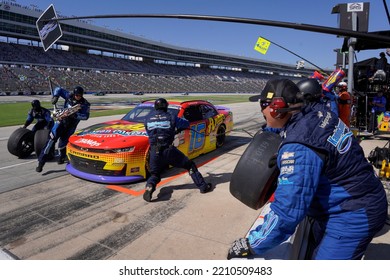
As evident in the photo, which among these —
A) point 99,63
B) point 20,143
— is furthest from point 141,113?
Result: point 99,63

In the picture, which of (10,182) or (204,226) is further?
(10,182)

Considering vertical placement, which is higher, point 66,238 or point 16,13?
point 16,13

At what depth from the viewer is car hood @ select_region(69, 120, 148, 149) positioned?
453cm

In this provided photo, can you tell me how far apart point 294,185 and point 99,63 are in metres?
70.2

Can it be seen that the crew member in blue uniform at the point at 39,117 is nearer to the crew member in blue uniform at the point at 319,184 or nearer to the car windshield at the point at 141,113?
the car windshield at the point at 141,113

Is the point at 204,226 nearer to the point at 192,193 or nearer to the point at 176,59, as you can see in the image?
the point at 192,193

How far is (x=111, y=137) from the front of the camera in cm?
475

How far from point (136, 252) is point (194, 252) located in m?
0.61

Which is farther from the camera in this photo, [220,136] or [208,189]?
[220,136]

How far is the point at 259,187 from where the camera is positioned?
6.56 feet

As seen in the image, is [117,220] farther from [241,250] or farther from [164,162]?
[241,250]
